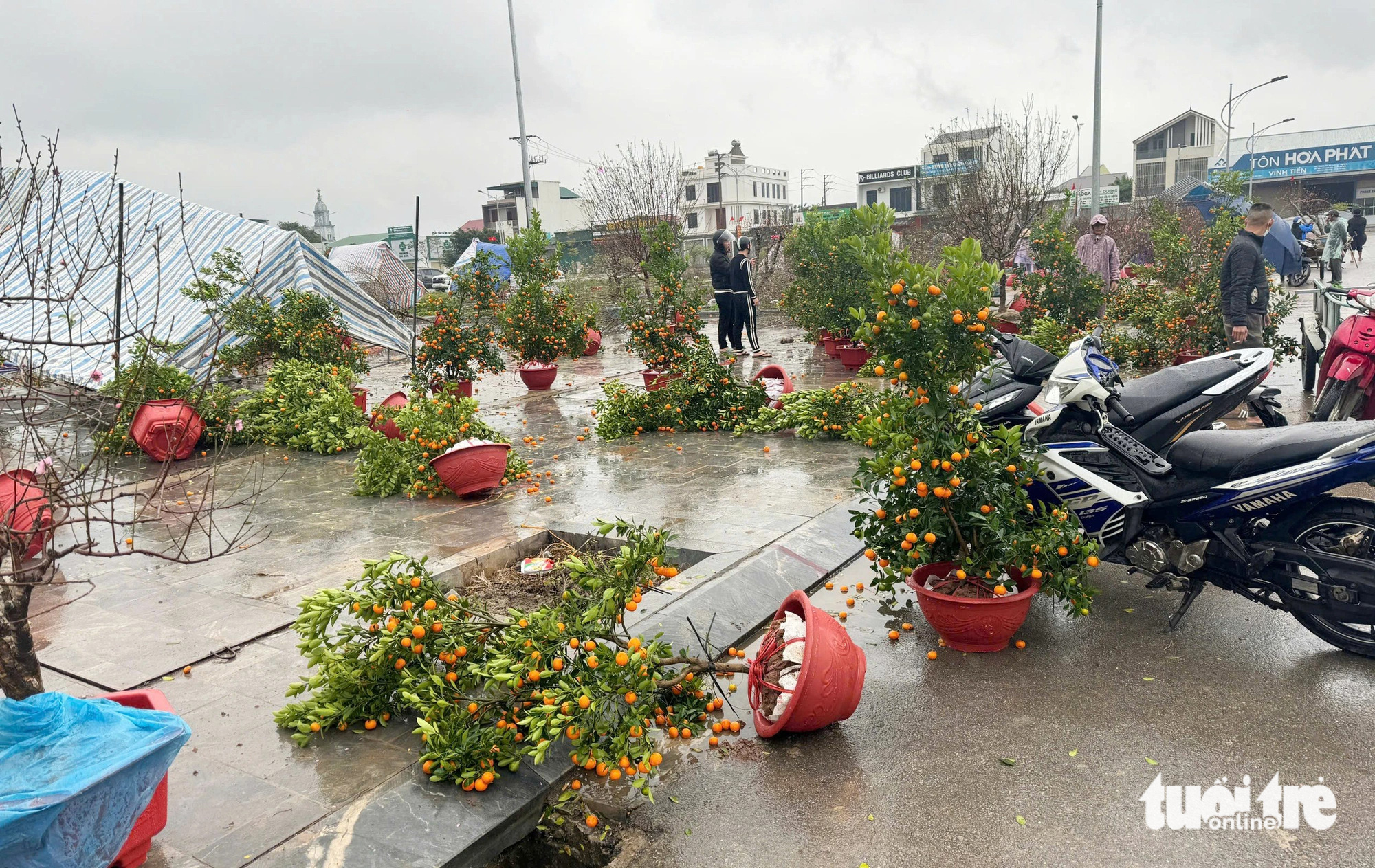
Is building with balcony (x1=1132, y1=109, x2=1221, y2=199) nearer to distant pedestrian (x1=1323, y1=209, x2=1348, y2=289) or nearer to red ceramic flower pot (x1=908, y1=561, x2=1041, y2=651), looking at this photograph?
distant pedestrian (x1=1323, y1=209, x2=1348, y2=289)

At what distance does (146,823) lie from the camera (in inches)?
113

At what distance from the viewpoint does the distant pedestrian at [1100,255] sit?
12.8 m

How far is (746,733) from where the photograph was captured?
12.3 feet

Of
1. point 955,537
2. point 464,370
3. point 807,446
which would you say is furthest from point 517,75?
point 955,537

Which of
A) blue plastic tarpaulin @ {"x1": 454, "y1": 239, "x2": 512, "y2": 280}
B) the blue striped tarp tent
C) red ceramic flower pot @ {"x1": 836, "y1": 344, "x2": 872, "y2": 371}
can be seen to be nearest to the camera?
the blue striped tarp tent

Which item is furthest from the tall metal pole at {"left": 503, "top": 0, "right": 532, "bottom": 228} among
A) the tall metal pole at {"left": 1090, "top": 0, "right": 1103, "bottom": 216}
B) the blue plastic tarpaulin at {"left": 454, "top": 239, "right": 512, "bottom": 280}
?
the tall metal pole at {"left": 1090, "top": 0, "right": 1103, "bottom": 216}

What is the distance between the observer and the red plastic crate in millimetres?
2822

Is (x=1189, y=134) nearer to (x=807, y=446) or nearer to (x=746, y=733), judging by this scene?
(x=807, y=446)

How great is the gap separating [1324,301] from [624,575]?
25.6 feet

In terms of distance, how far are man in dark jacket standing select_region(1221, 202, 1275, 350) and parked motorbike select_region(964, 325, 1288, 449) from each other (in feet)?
14.3

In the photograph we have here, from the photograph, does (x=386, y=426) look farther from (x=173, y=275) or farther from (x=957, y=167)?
(x=957, y=167)

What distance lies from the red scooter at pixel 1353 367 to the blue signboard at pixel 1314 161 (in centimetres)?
5044

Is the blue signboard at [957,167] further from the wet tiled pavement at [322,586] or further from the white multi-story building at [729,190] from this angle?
the white multi-story building at [729,190]

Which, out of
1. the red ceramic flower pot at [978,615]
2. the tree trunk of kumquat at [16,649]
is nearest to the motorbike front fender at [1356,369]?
the red ceramic flower pot at [978,615]
